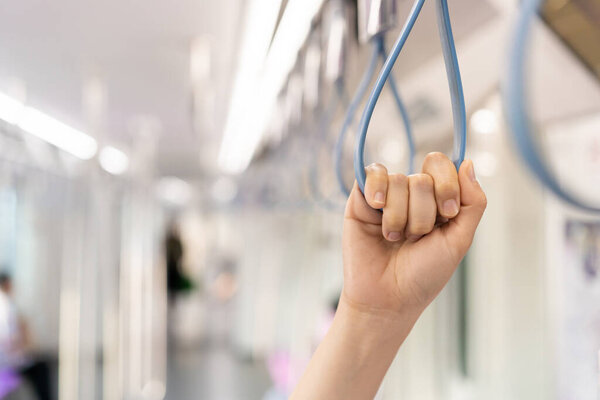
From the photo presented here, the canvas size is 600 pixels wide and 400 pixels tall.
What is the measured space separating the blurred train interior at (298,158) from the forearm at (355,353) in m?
0.19

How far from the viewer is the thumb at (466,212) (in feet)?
1.31

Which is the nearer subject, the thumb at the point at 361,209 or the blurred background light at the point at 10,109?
the thumb at the point at 361,209

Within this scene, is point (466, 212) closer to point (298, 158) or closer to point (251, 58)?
point (251, 58)

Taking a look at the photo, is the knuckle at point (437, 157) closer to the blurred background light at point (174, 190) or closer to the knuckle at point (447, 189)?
the knuckle at point (447, 189)

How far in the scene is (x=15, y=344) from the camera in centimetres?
284

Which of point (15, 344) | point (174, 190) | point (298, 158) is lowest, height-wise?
point (15, 344)

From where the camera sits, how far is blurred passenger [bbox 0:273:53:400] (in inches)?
104

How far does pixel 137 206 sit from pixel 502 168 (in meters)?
2.67

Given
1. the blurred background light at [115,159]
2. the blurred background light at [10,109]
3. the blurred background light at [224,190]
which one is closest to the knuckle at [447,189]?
the blurred background light at [10,109]

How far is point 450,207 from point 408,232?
0.19 ft

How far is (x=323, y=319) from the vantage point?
208 cm

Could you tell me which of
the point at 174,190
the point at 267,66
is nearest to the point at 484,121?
the point at 267,66

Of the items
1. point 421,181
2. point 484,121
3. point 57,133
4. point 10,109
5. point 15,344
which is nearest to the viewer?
point 421,181

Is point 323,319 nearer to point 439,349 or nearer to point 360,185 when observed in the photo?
point 439,349
